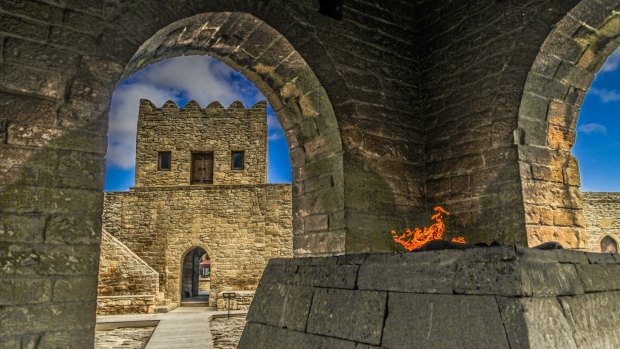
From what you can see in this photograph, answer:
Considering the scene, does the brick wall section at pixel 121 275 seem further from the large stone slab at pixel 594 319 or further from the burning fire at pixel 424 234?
the large stone slab at pixel 594 319

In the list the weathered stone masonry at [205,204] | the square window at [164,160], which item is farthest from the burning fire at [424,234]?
Result: the square window at [164,160]

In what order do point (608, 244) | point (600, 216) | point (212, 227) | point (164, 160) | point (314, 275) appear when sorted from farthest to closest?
1. point (608, 244)
2. point (600, 216)
3. point (164, 160)
4. point (212, 227)
5. point (314, 275)

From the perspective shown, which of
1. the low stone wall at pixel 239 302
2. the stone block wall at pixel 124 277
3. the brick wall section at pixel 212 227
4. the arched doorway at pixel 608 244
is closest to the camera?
the stone block wall at pixel 124 277

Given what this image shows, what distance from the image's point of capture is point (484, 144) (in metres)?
4.39

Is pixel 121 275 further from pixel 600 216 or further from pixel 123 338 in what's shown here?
pixel 600 216

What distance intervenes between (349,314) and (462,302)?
1.73 ft

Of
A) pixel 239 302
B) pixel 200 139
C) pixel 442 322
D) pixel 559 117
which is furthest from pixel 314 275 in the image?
pixel 200 139

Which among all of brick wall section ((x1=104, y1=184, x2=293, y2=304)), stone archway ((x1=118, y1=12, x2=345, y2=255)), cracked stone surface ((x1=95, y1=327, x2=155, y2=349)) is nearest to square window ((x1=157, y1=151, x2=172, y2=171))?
brick wall section ((x1=104, y1=184, x2=293, y2=304))

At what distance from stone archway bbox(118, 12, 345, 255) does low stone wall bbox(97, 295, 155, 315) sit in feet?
26.5

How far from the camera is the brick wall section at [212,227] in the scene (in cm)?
1396

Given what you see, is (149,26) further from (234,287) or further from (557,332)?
(234,287)

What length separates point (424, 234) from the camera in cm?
474

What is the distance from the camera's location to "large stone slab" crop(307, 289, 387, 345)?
5.57 feet

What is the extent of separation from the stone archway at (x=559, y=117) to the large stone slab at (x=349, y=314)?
2701 mm
